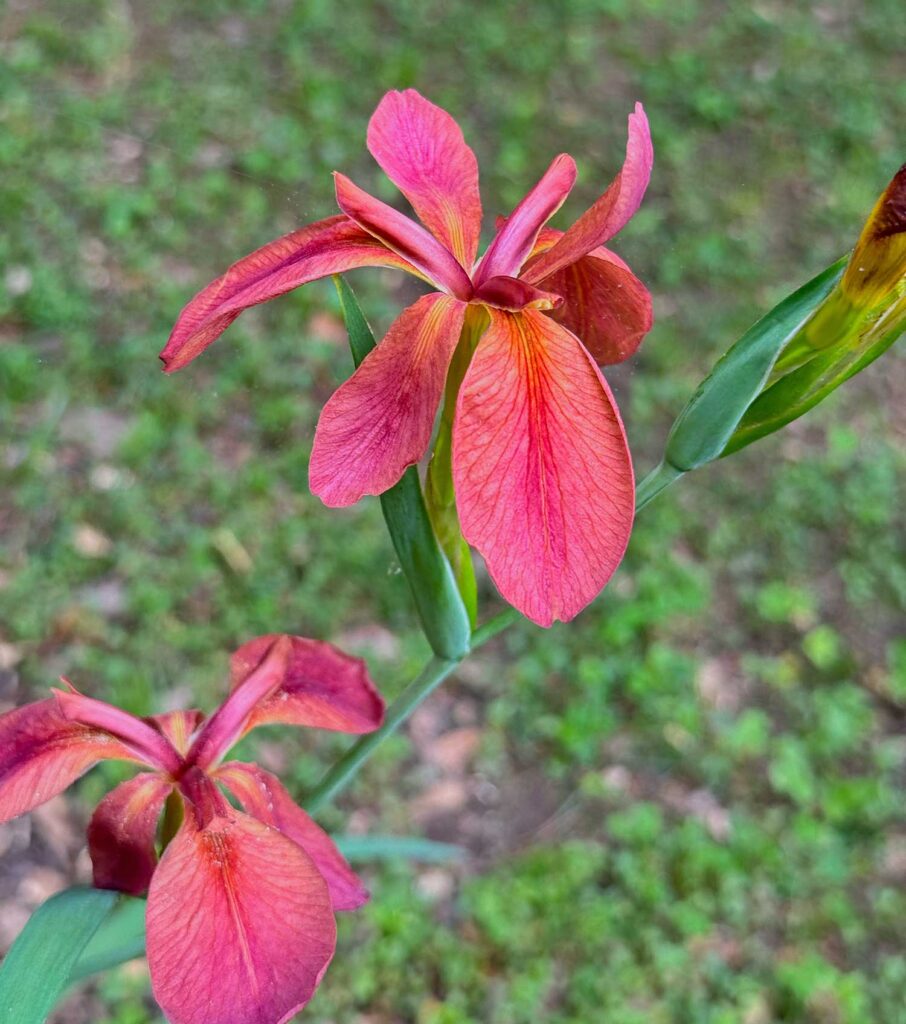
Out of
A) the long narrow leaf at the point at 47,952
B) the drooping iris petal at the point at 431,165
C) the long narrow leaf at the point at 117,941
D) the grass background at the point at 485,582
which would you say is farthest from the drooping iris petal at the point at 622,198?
the grass background at the point at 485,582

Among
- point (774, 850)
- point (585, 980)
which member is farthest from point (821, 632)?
point (585, 980)

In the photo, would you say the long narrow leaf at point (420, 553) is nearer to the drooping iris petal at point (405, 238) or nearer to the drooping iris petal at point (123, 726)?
the drooping iris petal at point (405, 238)

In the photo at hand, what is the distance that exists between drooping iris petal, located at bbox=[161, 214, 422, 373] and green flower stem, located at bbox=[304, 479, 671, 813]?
0.22 meters

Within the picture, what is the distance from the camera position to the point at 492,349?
0.52 m

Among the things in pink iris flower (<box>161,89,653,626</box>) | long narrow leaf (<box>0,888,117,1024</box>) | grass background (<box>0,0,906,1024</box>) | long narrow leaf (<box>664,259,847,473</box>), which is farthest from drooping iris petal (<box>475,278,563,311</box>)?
grass background (<box>0,0,906,1024</box>)

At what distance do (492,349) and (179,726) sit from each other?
1.13ft

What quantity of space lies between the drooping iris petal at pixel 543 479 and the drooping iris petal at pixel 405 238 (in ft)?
0.24

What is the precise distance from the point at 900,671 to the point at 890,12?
2.26m

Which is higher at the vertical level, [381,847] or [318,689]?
[318,689]

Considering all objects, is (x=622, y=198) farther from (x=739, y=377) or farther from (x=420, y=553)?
(x=420, y=553)

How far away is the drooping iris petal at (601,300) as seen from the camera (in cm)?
62

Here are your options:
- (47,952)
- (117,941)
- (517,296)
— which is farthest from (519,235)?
(117,941)

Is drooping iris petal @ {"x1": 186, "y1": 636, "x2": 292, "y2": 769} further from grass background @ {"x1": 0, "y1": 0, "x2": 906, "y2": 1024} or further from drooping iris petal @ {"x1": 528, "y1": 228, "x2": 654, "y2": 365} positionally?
grass background @ {"x1": 0, "y1": 0, "x2": 906, "y2": 1024}

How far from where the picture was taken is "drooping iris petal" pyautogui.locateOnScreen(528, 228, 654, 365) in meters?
0.62
